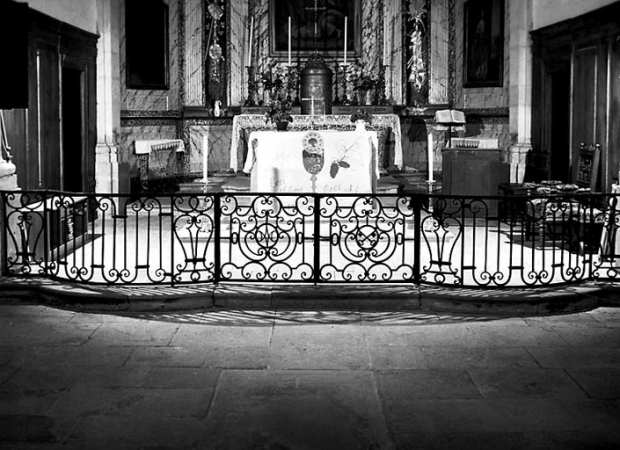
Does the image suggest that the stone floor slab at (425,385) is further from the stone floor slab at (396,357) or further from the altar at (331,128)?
the altar at (331,128)

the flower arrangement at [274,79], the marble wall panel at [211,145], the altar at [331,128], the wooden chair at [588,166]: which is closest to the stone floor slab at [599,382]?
the wooden chair at [588,166]

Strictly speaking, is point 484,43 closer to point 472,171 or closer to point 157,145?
point 472,171

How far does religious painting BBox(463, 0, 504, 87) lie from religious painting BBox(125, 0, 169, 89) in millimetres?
5524

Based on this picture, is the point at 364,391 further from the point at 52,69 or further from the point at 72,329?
the point at 52,69

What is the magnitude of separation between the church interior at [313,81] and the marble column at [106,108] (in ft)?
0.07

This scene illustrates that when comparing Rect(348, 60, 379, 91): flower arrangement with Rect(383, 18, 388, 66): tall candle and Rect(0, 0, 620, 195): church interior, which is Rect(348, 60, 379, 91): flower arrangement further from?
Rect(383, 18, 388, 66): tall candle

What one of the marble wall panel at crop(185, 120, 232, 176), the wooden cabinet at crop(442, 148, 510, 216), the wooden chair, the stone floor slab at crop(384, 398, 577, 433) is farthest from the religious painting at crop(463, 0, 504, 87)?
the stone floor slab at crop(384, 398, 577, 433)

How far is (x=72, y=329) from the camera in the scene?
6.93 metres

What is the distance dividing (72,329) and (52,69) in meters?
5.44

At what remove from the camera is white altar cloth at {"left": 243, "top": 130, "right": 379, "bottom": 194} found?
447 inches

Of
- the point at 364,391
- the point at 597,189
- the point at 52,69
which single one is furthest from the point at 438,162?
the point at 364,391

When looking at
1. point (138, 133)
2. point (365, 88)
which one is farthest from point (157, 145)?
point (365, 88)

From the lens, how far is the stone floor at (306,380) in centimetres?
466

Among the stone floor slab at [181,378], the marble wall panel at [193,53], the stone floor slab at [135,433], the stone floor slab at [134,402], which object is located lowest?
the stone floor slab at [135,433]
